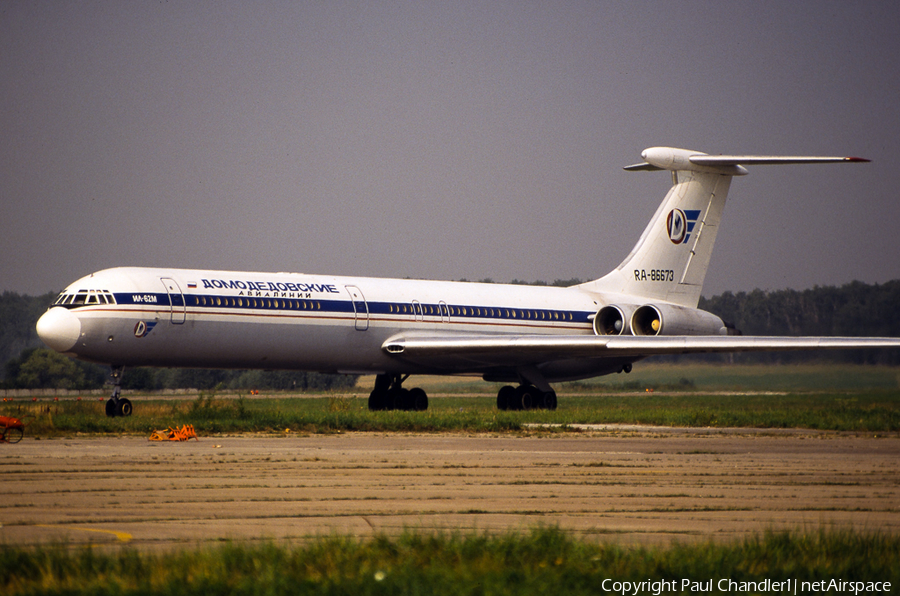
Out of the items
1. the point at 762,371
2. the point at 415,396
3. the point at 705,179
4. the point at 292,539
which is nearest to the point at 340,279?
the point at 415,396

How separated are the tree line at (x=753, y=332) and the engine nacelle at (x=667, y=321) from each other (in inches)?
215

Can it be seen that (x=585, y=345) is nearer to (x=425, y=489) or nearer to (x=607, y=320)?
(x=607, y=320)

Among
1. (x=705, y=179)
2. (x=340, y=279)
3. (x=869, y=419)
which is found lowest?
(x=869, y=419)

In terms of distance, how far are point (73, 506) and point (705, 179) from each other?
88.1 ft

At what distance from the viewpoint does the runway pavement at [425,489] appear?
26.3 ft

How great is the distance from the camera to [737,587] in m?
6.05

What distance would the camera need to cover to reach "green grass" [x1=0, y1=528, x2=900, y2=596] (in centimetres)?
576

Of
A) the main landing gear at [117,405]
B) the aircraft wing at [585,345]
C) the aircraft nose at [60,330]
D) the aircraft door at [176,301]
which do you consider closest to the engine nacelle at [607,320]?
the aircraft wing at [585,345]

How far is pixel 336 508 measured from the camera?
354 inches

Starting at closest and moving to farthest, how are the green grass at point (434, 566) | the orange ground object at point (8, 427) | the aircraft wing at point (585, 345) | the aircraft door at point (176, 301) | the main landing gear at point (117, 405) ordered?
the green grass at point (434, 566) → the orange ground object at point (8, 427) → the main landing gear at point (117, 405) → the aircraft door at point (176, 301) → the aircraft wing at point (585, 345)

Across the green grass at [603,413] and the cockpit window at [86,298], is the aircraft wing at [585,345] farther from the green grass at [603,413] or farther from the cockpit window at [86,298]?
the cockpit window at [86,298]

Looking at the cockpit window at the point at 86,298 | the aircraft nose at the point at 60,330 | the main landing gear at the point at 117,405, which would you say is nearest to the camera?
the main landing gear at the point at 117,405

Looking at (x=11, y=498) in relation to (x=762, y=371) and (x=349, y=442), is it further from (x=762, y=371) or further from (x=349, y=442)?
(x=762, y=371)

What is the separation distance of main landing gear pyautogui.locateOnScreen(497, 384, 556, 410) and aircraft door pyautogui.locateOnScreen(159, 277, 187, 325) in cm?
1035
